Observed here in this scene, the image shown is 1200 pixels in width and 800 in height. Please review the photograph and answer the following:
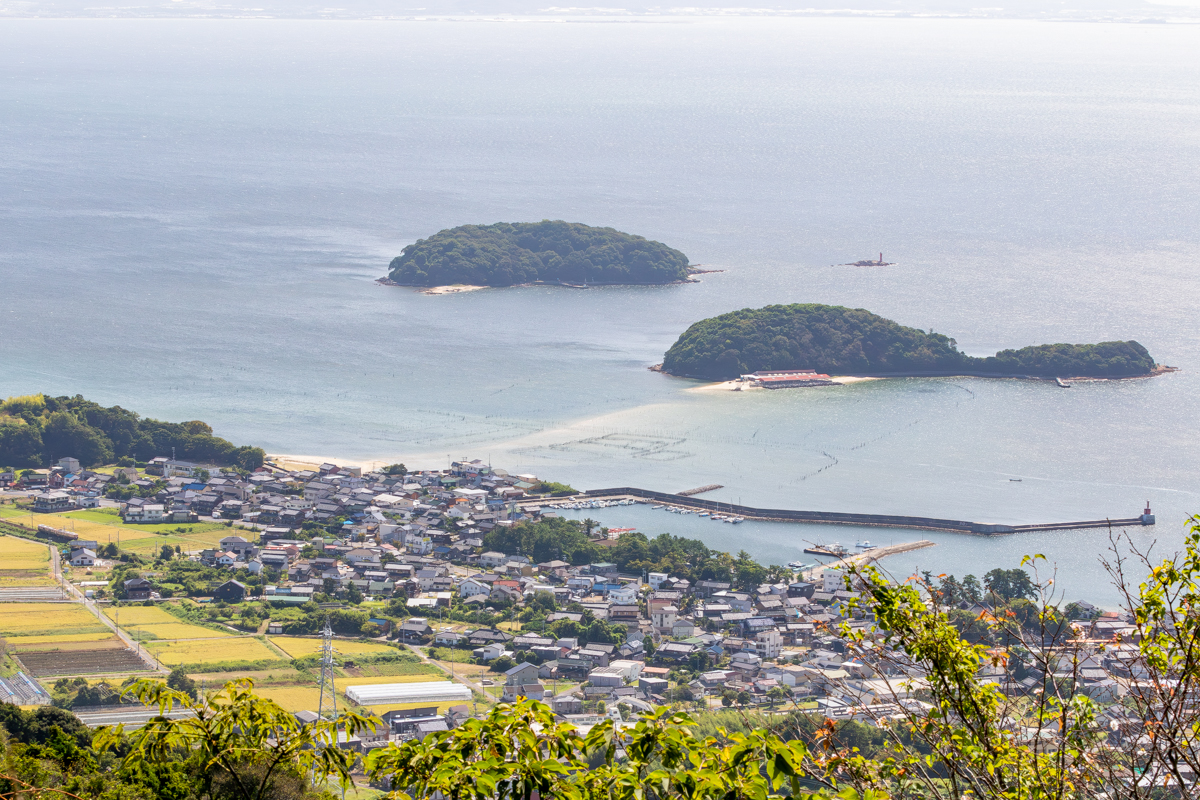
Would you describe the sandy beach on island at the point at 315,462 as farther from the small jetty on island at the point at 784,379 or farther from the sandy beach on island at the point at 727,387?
the small jetty on island at the point at 784,379

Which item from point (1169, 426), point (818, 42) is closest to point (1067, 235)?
point (1169, 426)

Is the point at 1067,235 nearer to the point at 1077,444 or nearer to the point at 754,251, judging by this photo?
the point at 754,251


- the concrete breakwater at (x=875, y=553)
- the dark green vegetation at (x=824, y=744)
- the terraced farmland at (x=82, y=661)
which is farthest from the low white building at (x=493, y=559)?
the dark green vegetation at (x=824, y=744)

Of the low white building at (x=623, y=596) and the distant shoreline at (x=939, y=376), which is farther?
the distant shoreline at (x=939, y=376)

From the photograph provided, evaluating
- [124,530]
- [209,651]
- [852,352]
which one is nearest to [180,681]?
[209,651]

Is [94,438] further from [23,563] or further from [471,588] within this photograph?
[471,588]

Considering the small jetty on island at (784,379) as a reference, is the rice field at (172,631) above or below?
below
